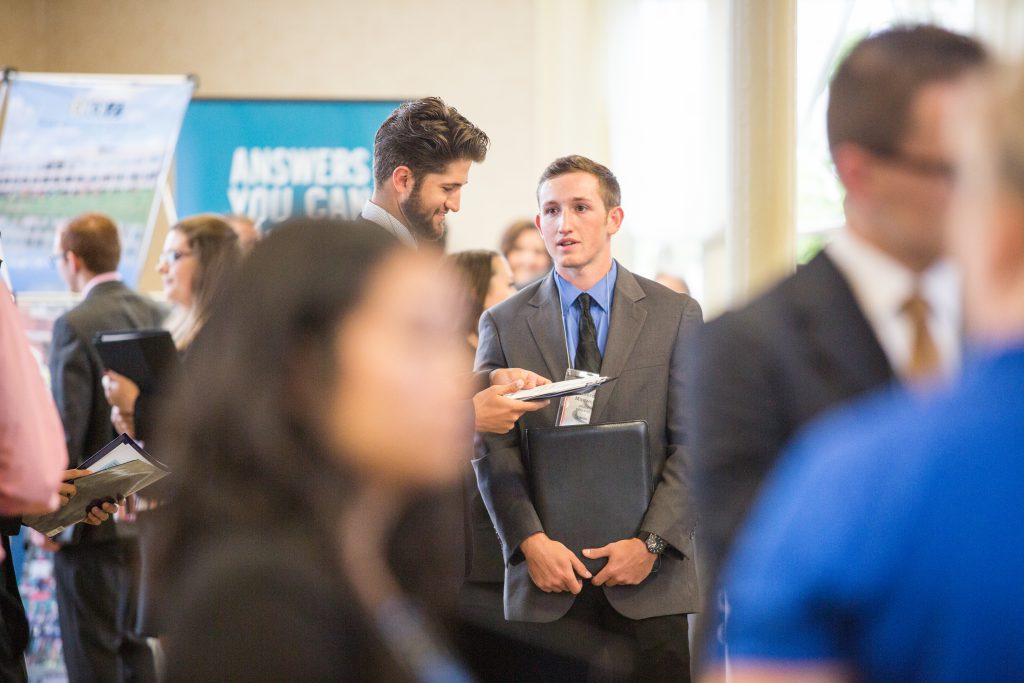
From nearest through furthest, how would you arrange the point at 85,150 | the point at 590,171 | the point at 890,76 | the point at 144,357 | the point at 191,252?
1. the point at 890,76
2. the point at 590,171
3. the point at 144,357
4. the point at 191,252
5. the point at 85,150

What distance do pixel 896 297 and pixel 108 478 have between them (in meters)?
2.17

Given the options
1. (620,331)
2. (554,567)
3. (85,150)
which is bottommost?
(554,567)

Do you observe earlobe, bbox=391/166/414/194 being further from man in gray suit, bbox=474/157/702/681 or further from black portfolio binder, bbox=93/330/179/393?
black portfolio binder, bbox=93/330/179/393

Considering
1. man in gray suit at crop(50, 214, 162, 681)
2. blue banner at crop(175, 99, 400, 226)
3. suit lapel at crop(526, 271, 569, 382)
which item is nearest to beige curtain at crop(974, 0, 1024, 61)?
blue banner at crop(175, 99, 400, 226)

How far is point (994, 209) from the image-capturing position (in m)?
0.72

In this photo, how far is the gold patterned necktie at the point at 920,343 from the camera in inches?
61.4

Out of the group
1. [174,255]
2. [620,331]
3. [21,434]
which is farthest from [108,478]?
[620,331]

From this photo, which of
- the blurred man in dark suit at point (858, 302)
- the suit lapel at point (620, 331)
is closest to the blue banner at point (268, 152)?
the suit lapel at point (620, 331)

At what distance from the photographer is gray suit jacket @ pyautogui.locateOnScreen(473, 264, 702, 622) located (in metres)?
2.94

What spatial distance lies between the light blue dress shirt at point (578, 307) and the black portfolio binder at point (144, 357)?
1.22 m

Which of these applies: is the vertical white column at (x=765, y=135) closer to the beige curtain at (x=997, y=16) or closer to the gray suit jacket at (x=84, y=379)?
the gray suit jacket at (x=84, y=379)

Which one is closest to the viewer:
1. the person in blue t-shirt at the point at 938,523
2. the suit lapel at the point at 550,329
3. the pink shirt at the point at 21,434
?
the person in blue t-shirt at the point at 938,523

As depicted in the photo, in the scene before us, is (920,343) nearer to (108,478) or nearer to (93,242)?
(108,478)

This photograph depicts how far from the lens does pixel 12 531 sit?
2.69 metres
